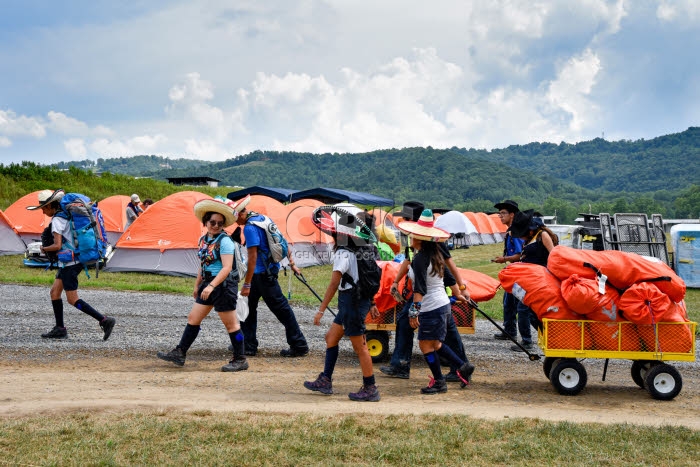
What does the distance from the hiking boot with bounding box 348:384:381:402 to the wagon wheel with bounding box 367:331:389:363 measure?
182 cm

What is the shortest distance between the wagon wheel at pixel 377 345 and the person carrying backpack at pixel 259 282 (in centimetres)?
86

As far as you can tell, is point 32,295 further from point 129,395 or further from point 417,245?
point 417,245

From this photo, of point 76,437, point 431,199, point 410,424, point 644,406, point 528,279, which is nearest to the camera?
point 76,437

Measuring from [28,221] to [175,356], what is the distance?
16.5 meters

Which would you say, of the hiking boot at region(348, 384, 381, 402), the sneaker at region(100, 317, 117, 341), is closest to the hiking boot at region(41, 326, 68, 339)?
the sneaker at region(100, 317, 117, 341)

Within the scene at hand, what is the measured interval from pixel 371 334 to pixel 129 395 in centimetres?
318

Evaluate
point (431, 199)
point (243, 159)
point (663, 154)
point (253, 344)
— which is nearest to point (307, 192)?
point (253, 344)

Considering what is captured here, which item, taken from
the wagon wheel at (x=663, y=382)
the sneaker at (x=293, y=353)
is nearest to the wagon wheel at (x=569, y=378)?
the wagon wheel at (x=663, y=382)

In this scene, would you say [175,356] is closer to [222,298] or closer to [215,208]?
[222,298]

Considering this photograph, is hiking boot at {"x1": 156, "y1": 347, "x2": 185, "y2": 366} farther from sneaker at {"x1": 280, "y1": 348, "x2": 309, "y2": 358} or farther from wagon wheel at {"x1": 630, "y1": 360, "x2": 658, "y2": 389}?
wagon wheel at {"x1": 630, "y1": 360, "x2": 658, "y2": 389}

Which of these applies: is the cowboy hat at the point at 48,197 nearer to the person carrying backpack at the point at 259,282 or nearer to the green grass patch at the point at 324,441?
the person carrying backpack at the point at 259,282

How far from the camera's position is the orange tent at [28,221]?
20.4m

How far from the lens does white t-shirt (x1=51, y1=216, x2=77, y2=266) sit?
310 inches

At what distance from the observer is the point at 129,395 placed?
565cm
